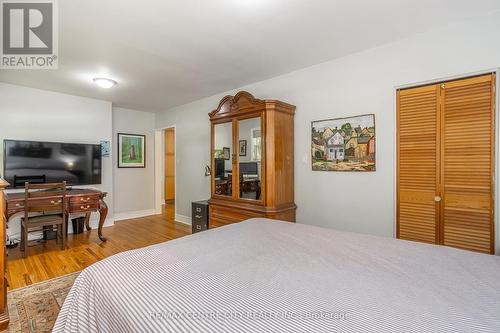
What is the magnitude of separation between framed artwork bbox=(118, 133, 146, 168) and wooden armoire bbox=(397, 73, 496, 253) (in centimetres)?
502

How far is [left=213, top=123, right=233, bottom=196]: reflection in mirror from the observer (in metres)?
3.45

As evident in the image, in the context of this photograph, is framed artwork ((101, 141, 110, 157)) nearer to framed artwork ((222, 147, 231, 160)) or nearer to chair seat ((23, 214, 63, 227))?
chair seat ((23, 214, 63, 227))

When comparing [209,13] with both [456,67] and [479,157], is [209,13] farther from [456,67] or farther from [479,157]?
[479,157]

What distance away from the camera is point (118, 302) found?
38.0 inches

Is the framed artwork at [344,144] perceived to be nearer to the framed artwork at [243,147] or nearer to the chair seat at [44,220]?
the framed artwork at [243,147]

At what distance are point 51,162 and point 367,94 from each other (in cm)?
466

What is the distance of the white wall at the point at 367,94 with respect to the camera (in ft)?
7.07

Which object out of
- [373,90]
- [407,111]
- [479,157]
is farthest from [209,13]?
[479,157]

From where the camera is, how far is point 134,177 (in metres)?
5.54

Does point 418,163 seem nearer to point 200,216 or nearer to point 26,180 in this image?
point 200,216

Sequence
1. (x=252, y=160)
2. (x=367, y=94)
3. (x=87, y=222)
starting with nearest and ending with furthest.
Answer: (x=367, y=94) → (x=252, y=160) → (x=87, y=222)

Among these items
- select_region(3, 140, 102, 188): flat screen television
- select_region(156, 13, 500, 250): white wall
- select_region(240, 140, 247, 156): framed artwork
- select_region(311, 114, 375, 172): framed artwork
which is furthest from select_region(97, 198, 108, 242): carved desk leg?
select_region(311, 114, 375, 172): framed artwork

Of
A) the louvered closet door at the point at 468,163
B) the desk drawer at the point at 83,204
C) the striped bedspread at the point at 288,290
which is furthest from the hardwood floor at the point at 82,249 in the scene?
the louvered closet door at the point at 468,163

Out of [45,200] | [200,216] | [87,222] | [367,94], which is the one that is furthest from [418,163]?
[87,222]
